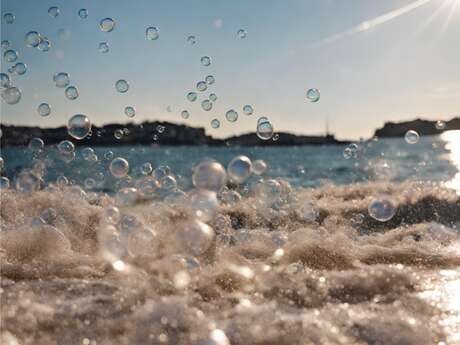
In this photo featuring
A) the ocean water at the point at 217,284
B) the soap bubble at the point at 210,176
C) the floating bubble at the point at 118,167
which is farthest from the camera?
the floating bubble at the point at 118,167

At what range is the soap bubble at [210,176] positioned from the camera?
424cm

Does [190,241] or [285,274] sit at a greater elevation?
[190,241]

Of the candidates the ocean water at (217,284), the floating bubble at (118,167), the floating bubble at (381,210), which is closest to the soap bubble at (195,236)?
the ocean water at (217,284)

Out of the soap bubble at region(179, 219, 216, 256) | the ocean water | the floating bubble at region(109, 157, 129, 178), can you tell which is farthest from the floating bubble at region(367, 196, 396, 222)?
the floating bubble at region(109, 157, 129, 178)

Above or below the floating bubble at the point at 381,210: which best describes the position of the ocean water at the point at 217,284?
below

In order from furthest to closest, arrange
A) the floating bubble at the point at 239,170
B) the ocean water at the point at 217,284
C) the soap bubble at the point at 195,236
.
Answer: the floating bubble at the point at 239,170, the soap bubble at the point at 195,236, the ocean water at the point at 217,284

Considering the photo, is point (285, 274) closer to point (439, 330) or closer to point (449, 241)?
point (439, 330)

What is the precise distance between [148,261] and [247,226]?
4.08 metres

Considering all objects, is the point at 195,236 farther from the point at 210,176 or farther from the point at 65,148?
the point at 65,148

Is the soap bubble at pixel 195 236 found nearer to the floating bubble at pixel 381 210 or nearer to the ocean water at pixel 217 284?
the ocean water at pixel 217 284

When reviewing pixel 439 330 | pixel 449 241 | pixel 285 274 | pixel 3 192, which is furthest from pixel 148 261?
pixel 3 192

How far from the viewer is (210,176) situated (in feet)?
13.9

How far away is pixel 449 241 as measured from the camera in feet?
21.4

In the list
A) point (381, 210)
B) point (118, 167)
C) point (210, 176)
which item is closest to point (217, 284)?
point (210, 176)
